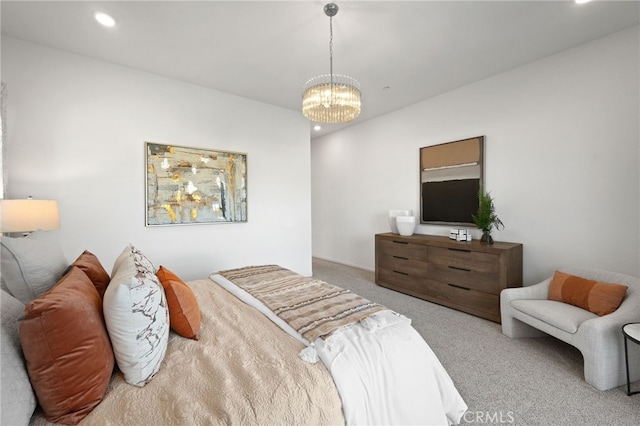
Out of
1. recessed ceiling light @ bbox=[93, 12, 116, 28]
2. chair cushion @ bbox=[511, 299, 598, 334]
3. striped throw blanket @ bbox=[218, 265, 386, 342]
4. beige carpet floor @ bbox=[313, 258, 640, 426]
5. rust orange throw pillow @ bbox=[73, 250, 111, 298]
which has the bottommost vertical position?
beige carpet floor @ bbox=[313, 258, 640, 426]

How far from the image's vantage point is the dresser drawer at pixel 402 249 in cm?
348

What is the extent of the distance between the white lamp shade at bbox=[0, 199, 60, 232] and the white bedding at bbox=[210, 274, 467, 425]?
84.9 inches

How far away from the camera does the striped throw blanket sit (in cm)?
137

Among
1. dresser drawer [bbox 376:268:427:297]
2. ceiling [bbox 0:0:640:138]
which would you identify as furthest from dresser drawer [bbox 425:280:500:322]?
ceiling [bbox 0:0:640:138]

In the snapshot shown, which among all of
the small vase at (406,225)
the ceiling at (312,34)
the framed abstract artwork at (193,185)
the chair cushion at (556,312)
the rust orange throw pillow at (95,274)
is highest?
the ceiling at (312,34)

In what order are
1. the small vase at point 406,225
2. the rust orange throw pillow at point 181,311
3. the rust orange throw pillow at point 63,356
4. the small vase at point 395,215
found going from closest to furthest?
the rust orange throw pillow at point 63,356 < the rust orange throw pillow at point 181,311 < the small vase at point 406,225 < the small vase at point 395,215

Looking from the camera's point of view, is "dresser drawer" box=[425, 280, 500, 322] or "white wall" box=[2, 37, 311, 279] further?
"dresser drawer" box=[425, 280, 500, 322]

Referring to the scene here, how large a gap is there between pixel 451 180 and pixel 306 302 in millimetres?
2979

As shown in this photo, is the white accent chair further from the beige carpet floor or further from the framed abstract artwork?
the framed abstract artwork

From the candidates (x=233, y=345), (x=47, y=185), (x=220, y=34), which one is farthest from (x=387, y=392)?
(x=47, y=185)

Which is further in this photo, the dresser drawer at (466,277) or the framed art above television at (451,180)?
the framed art above television at (451,180)

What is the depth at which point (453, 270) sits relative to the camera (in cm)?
313

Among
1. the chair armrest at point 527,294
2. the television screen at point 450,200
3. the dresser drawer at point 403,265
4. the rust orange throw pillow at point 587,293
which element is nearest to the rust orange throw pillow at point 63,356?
the chair armrest at point 527,294

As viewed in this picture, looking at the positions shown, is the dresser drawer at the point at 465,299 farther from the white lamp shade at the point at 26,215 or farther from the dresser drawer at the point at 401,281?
the white lamp shade at the point at 26,215
